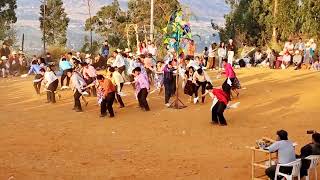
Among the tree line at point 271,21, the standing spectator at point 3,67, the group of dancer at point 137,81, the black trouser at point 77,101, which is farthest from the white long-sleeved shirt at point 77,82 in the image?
the tree line at point 271,21

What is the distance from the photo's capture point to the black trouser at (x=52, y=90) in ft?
65.2

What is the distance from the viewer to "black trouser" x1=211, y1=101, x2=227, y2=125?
15.7 meters

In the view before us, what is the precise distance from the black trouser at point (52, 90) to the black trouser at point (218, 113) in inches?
253

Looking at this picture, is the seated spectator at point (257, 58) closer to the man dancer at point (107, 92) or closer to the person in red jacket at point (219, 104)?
the man dancer at point (107, 92)

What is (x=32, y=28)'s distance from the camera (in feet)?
357

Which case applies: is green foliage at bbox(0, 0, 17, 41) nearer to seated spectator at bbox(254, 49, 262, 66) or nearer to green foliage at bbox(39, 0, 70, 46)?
green foliage at bbox(39, 0, 70, 46)

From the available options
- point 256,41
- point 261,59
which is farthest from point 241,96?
point 256,41

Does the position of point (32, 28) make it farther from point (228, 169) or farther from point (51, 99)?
point (228, 169)

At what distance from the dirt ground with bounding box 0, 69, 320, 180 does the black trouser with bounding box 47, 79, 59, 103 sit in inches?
14.2

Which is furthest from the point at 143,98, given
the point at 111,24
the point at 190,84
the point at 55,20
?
the point at 55,20

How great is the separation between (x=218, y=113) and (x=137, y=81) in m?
3.38

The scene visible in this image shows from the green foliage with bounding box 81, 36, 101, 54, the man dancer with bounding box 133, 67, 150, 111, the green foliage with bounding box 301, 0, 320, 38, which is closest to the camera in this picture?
the man dancer with bounding box 133, 67, 150, 111

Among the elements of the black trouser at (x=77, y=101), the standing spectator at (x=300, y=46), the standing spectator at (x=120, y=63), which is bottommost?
the black trouser at (x=77, y=101)

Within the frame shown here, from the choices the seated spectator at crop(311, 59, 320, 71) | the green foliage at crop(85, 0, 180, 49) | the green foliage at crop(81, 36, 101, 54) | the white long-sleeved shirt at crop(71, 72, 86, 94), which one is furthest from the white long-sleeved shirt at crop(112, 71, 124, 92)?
the green foliage at crop(85, 0, 180, 49)
